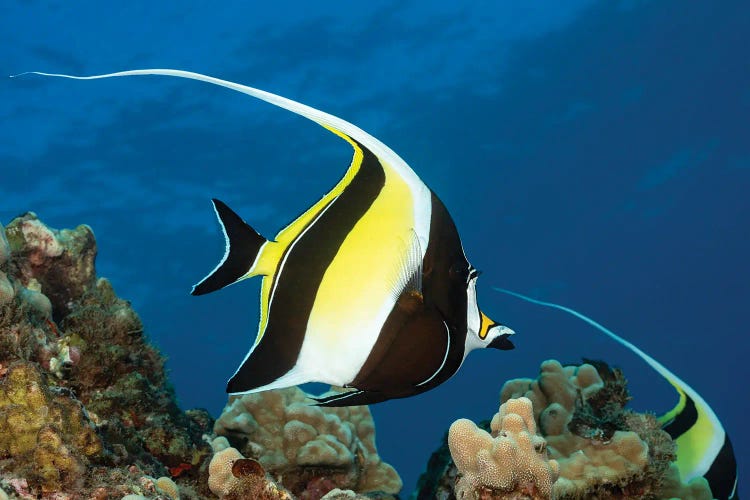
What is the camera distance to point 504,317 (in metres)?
54.3

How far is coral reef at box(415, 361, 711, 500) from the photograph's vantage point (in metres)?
2.89

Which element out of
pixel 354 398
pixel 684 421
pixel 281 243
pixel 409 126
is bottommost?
pixel 354 398

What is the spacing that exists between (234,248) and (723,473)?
379 centimetres

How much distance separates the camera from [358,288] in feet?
4.03

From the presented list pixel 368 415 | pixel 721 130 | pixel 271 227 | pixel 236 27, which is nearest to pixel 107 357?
pixel 368 415

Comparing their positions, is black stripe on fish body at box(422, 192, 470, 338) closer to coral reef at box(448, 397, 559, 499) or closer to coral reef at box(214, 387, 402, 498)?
coral reef at box(448, 397, 559, 499)

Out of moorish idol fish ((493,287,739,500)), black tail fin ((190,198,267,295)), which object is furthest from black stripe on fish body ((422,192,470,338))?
moorish idol fish ((493,287,739,500))

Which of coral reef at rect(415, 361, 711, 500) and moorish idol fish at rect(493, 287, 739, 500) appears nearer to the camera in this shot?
coral reef at rect(415, 361, 711, 500)

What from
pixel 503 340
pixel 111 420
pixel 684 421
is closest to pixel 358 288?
pixel 503 340

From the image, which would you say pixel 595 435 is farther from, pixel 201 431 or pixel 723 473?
pixel 201 431

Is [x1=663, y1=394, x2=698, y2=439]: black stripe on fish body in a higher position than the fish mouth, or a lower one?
higher

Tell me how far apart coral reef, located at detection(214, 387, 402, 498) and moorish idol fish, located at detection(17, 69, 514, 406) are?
2.58m

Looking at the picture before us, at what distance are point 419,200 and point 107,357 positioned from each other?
95.9 inches

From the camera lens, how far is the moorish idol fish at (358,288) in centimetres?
123
